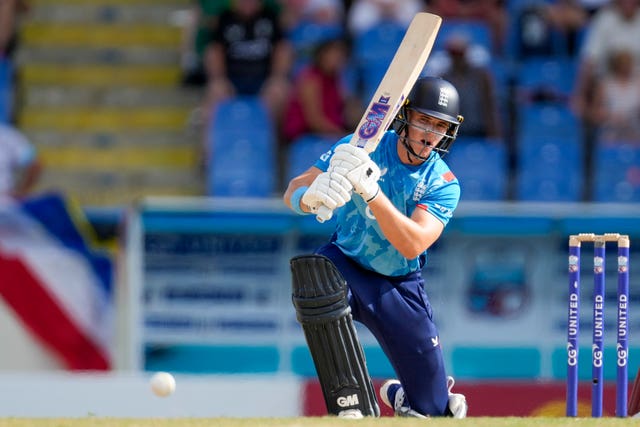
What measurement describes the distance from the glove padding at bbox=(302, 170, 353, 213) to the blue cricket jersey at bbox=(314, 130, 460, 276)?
0.40 m

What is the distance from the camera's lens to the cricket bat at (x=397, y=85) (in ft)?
17.3

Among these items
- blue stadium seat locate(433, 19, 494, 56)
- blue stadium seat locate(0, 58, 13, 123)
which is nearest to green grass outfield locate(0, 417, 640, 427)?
blue stadium seat locate(433, 19, 494, 56)

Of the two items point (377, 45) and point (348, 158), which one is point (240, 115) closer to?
point (377, 45)

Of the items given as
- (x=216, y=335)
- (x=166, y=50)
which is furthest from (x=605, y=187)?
(x=166, y=50)

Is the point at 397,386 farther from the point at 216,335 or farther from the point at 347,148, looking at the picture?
the point at 216,335

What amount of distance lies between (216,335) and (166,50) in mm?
3525

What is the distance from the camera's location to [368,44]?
10578 mm

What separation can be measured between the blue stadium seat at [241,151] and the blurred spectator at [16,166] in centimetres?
126

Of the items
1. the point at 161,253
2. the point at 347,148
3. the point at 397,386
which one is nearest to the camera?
the point at 347,148

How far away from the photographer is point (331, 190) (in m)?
5.02

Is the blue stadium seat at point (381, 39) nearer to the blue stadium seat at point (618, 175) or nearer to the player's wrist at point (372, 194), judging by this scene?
the blue stadium seat at point (618, 175)

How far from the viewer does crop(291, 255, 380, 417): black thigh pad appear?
532 centimetres

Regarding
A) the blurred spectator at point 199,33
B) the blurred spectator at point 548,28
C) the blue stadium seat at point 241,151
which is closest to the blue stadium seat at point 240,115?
the blue stadium seat at point 241,151

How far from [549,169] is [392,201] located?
4.41 meters
